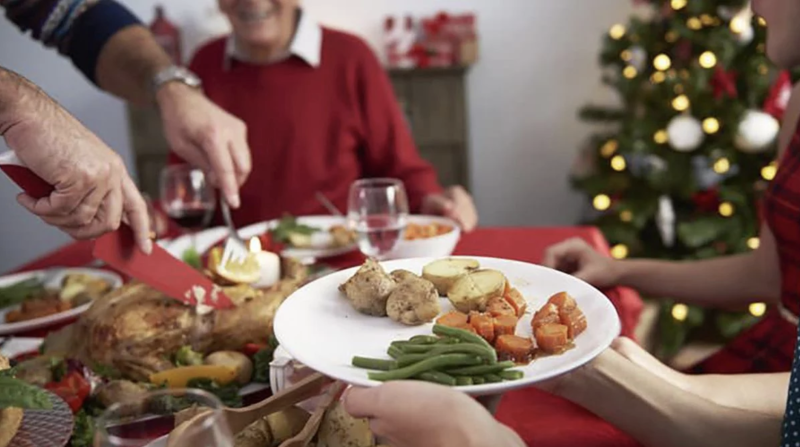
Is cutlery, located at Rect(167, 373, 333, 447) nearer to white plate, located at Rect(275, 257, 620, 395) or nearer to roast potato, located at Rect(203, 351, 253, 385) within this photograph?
white plate, located at Rect(275, 257, 620, 395)

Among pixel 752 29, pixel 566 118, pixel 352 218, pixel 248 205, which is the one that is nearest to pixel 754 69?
pixel 752 29

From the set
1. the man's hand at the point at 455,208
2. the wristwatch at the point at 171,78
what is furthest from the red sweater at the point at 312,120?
the wristwatch at the point at 171,78

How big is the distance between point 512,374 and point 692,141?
261 cm

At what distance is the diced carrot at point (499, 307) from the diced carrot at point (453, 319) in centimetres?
3

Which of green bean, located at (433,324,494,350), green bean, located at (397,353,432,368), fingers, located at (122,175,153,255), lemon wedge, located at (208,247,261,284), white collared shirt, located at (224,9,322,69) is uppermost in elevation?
white collared shirt, located at (224,9,322,69)

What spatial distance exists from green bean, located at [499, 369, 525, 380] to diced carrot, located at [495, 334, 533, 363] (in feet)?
0.13

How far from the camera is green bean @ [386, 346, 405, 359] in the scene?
728 mm

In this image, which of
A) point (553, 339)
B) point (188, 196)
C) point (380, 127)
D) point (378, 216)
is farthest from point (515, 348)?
point (380, 127)

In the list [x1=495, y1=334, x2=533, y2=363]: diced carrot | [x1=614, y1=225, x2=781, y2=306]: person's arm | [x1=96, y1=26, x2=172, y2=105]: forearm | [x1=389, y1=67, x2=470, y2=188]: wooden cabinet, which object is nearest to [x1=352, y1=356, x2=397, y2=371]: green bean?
[x1=495, y1=334, x2=533, y2=363]: diced carrot

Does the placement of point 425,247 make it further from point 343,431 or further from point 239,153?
point 343,431

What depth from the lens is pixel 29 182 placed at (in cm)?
98

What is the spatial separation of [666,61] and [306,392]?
2.76 m

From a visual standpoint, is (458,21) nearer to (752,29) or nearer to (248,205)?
(752,29)

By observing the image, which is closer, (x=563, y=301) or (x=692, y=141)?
(x=563, y=301)
